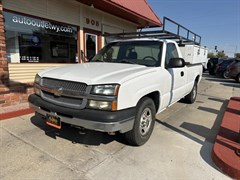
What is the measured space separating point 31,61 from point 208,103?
20.1ft

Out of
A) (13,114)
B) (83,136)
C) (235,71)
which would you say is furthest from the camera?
(235,71)

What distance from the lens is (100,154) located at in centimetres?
314

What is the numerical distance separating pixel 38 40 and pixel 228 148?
606 centimetres

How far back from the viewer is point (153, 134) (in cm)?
396

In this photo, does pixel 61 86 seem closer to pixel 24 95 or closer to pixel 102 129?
pixel 102 129

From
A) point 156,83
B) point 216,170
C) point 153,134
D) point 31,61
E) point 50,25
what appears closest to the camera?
point 216,170

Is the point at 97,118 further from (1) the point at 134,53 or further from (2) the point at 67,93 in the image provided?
(1) the point at 134,53

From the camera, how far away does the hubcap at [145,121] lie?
333cm

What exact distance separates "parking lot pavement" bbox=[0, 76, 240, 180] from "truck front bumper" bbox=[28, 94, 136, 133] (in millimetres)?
578

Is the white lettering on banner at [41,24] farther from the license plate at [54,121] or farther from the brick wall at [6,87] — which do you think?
the license plate at [54,121]

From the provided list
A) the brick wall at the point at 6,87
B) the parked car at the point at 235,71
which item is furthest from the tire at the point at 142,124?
the parked car at the point at 235,71

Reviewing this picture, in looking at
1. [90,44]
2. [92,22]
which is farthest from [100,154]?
[92,22]

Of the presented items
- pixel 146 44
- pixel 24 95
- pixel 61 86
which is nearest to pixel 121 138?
pixel 61 86

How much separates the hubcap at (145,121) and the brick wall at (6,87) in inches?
154
